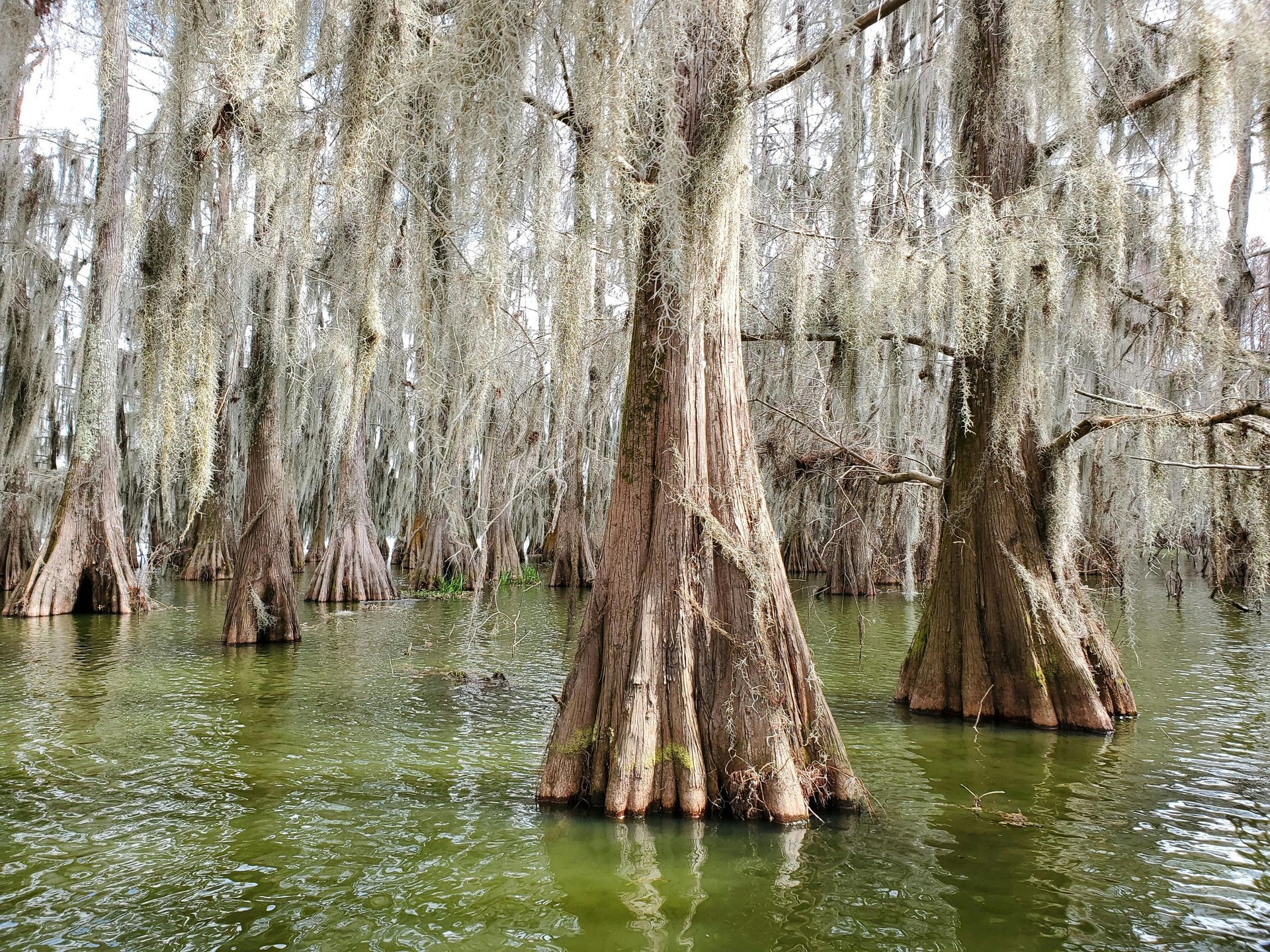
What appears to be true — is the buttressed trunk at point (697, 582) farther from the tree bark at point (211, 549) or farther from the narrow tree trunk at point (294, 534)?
the tree bark at point (211, 549)

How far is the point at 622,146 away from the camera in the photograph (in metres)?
3.64

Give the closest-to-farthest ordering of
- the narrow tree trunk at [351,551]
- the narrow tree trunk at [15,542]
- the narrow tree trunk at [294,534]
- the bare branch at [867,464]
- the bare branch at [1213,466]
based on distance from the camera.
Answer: the bare branch at [1213,466], the bare branch at [867,464], the narrow tree trunk at [351,551], the narrow tree trunk at [15,542], the narrow tree trunk at [294,534]

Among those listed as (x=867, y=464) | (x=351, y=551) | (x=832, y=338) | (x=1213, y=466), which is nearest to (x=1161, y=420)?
(x=1213, y=466)

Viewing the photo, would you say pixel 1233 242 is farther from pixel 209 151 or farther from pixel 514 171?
pixel 209 151

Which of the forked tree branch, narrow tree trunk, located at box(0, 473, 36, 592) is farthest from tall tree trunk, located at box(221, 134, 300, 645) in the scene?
the forked tree branch

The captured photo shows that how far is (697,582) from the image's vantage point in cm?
417

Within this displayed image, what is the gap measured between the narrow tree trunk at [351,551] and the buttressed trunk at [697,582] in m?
9.60

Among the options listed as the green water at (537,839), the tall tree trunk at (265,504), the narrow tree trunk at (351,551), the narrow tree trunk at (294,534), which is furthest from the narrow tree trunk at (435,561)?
the green water at (537,839)

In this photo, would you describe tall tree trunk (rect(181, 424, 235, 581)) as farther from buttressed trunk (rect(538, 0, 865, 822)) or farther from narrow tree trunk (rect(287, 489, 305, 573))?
buttressed trunk (rect(538, 0, 865, 822))

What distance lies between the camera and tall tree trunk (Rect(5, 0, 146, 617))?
10898 millimetres

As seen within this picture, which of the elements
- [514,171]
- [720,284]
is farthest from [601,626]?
[514,171]

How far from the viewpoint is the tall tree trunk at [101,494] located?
429 inches

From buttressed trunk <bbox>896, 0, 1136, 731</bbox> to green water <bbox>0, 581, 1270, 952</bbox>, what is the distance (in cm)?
27

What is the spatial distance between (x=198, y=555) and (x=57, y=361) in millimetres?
4619
